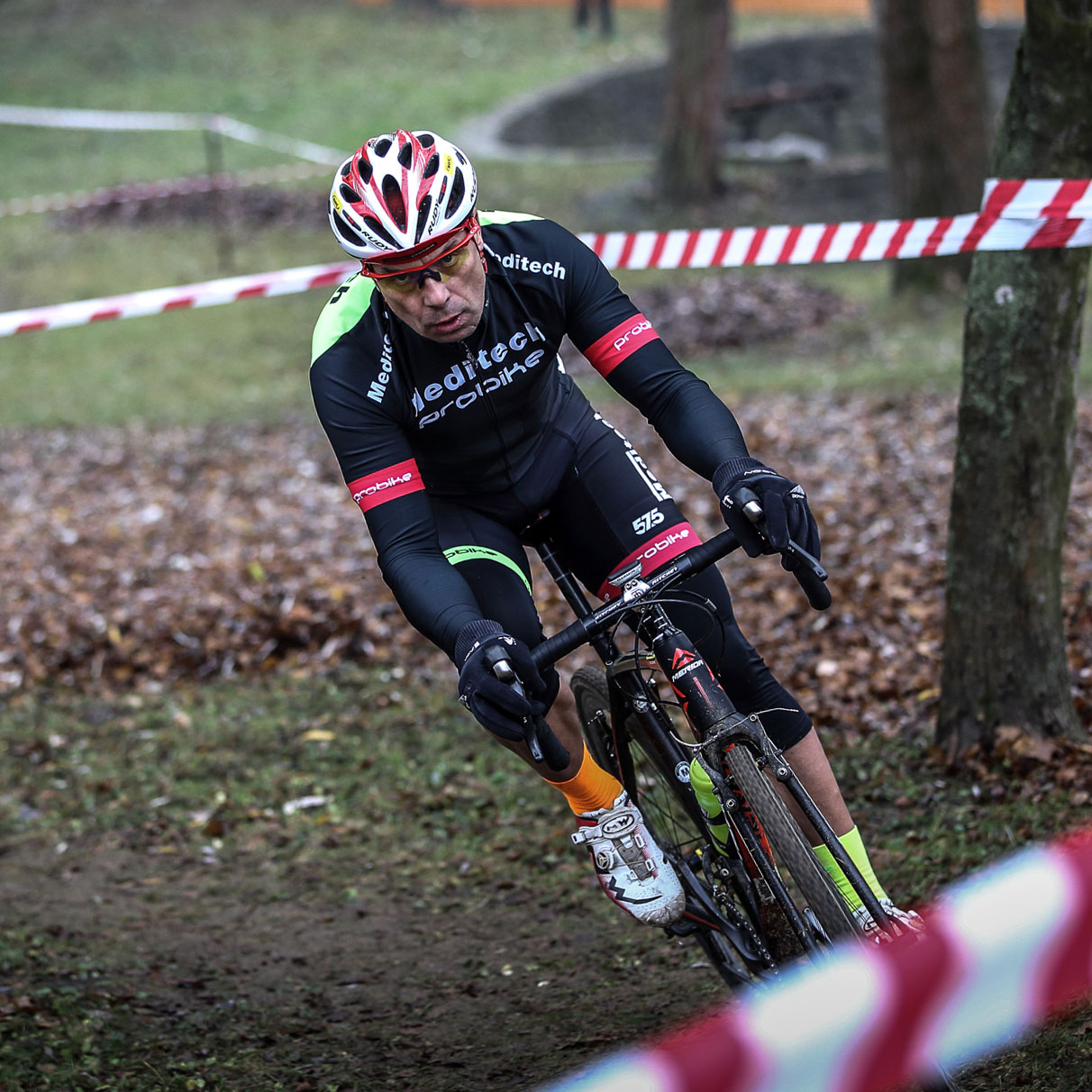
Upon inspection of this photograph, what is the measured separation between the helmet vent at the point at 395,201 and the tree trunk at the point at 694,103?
15469mm

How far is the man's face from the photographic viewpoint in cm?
373

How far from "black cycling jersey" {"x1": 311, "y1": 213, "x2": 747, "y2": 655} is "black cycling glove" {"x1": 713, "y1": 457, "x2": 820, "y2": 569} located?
30 cm

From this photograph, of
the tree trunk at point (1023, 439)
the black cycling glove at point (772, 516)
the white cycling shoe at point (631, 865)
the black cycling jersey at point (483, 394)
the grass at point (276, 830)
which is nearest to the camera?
the black cycling glove at point (772, 516)

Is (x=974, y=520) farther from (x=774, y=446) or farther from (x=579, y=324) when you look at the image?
(x=774, y=446)

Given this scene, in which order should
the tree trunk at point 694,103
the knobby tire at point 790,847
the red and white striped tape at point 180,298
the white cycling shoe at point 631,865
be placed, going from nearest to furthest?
1. the knobby tire at point 790,847
2. the white cycling shoe at point 631,865
3. the red and white striped tape at point 180,298
4. the tree trunk at point 694,103

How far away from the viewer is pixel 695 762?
3729 millimetres

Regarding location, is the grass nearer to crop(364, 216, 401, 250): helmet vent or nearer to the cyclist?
the cyclist

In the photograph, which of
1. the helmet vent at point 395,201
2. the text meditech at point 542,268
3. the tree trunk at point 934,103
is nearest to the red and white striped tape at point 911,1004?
the helmet vent at point 395,201

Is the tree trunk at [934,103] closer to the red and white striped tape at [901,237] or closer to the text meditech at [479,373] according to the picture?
the red and white striped tape at [901,237]

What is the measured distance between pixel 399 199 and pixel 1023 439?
2.72 meters

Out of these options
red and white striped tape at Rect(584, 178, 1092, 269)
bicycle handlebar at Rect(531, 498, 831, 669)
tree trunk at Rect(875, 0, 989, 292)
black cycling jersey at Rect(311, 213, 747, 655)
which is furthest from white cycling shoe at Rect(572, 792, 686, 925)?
tree trunk at Rect(875, 0, 989, 292)

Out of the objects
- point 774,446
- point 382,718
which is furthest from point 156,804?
point 774,446

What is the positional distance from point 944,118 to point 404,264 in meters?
9.71

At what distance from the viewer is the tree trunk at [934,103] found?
11.8 meters
